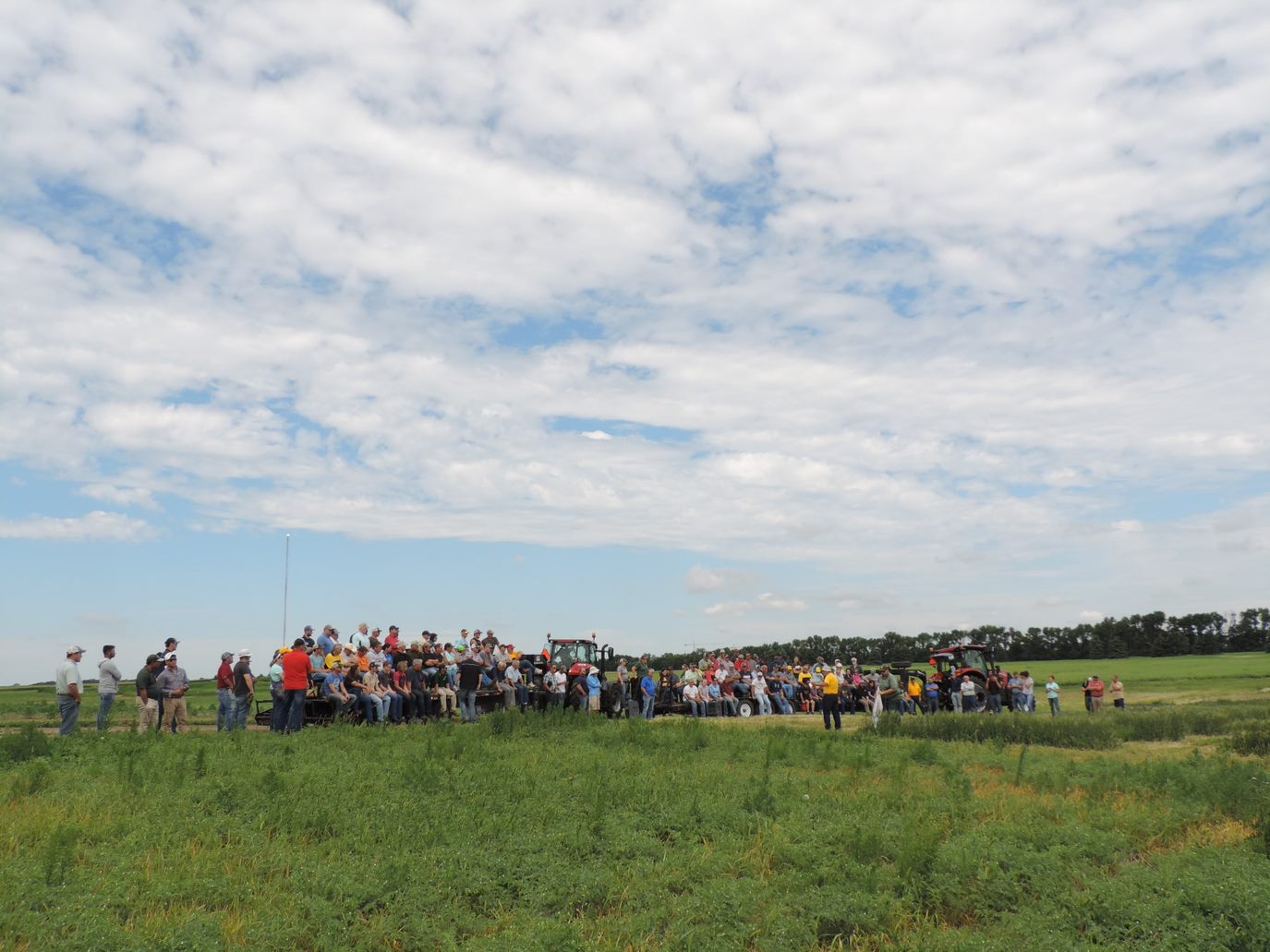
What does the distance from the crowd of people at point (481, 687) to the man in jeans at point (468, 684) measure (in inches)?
1.0

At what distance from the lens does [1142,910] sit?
9531 mm

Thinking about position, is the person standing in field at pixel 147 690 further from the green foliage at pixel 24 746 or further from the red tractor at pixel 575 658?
the red tractor at pixel 575 658

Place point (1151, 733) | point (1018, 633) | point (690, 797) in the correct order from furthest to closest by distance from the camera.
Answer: point (1018, 633) → point (1151, 733) → point (690, 797)

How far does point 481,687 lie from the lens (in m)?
25.8

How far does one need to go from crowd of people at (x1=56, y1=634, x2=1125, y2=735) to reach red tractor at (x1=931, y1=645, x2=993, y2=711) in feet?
0.33

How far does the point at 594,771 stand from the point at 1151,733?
18.7 meters

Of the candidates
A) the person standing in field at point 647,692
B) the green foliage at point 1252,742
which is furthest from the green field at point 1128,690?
the green foliage at point 1252,742

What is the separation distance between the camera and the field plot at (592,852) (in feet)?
29.8

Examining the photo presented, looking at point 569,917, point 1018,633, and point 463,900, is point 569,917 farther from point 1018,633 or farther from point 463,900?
point 1018,633

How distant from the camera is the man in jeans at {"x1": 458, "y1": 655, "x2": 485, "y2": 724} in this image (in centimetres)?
2339

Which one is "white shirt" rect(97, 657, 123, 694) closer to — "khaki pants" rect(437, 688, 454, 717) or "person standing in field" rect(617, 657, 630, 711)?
"khaki pants" rect(437, 688, 454, 717)

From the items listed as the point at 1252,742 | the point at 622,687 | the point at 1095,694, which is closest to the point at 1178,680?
the point at 1095,694

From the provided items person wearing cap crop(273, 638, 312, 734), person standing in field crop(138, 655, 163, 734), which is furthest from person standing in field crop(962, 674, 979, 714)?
person standing in field crop(138, 655, 163, 734)

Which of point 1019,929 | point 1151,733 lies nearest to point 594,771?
point 1019,929
